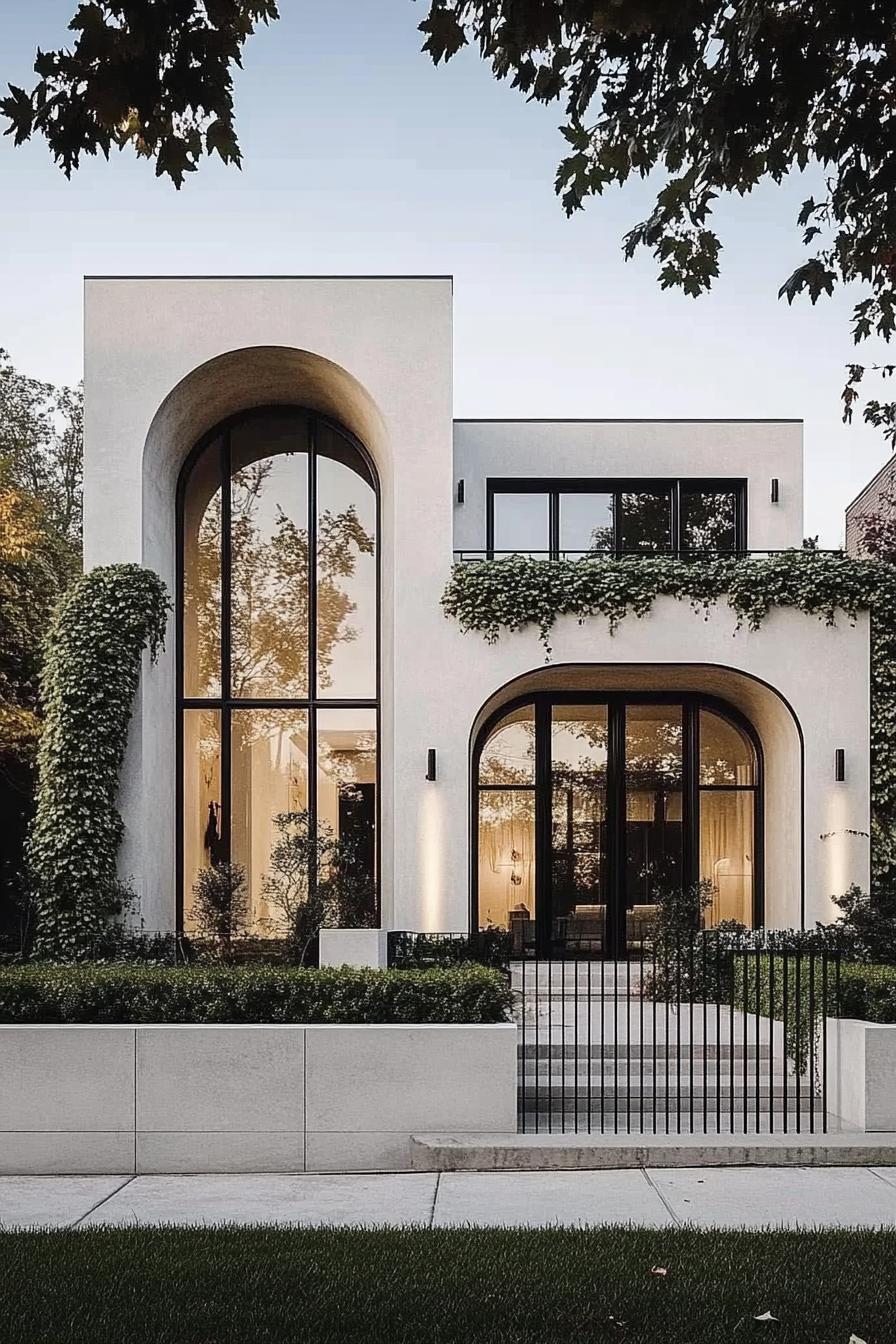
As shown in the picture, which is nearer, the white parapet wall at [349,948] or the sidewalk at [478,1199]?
the sidewalk at [478,1199]

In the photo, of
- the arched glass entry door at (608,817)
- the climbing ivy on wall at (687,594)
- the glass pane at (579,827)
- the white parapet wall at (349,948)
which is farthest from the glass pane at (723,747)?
the white parapet wall at (349,948)

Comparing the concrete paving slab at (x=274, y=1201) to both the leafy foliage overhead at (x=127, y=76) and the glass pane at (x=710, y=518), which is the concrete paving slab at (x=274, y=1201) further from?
the glass pane at (x=710, y=518)

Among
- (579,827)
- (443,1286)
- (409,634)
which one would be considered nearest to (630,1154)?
(443,1286)

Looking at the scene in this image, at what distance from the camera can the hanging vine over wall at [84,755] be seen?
1543cm

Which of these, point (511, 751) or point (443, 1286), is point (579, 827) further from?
point (443, 1286)

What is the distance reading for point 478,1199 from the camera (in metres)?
8.09

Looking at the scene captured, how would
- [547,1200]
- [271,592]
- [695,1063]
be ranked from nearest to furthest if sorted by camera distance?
[547,1200]
[695,1063]
[271,592]

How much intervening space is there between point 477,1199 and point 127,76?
6737 mm

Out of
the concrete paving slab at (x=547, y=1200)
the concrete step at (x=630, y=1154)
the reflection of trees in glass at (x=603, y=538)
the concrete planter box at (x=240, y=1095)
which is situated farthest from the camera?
the reflection of trees in glass at (x=603, y=538)

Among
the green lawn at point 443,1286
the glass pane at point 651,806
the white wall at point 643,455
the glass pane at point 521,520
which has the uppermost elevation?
the white wall at point 643,455

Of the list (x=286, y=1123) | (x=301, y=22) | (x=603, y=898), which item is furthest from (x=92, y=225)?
(x=603, y=898)

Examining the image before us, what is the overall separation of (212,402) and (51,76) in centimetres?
1358

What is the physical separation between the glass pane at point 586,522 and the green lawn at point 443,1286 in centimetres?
1442

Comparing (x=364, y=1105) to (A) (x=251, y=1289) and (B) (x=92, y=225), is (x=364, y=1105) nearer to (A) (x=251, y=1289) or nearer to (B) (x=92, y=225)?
(A) (x=251, y=1289)
